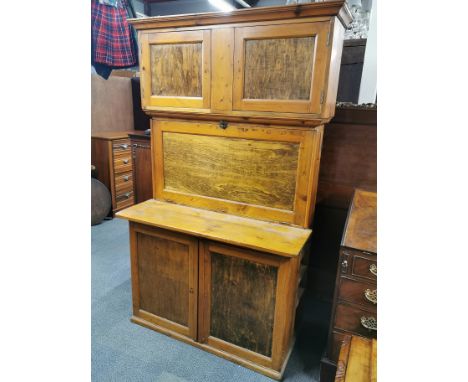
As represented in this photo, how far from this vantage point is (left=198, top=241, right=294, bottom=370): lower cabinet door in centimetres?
157

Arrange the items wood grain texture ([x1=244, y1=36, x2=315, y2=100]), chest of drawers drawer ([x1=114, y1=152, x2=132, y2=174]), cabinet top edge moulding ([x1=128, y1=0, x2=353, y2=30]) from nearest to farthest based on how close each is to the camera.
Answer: cabinet top edge moulding ([x1=128, y1=0, x2=353, y2=30]), wood grain texture ([x1=244, y1=36, x2=315, y2=100]), chest of drawers drawer ([x1=114, y1=152, x2=132, y2=174])

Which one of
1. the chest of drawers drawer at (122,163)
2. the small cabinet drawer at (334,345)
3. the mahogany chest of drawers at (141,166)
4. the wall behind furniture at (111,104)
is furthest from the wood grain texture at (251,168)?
the wall behind furniture at (111,104)

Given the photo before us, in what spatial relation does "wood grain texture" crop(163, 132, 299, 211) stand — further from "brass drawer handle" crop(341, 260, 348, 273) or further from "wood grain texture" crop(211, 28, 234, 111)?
"brass drawer handle" crop(341, 260, 348, 273)

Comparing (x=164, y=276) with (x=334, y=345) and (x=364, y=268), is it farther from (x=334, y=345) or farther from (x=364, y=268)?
(x=364, y=268)

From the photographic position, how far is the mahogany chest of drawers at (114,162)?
3.45 meters

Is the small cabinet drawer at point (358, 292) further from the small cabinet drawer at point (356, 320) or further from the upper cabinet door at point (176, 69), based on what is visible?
the upper cabinet door at point (176, 69)

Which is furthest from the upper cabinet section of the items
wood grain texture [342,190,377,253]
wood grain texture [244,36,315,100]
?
wood grain texture [342,190,377,253]

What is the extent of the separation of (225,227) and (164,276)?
1.64ft

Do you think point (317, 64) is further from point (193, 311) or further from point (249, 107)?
point (193, 311)

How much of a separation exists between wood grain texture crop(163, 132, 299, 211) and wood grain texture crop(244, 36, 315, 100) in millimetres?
246
